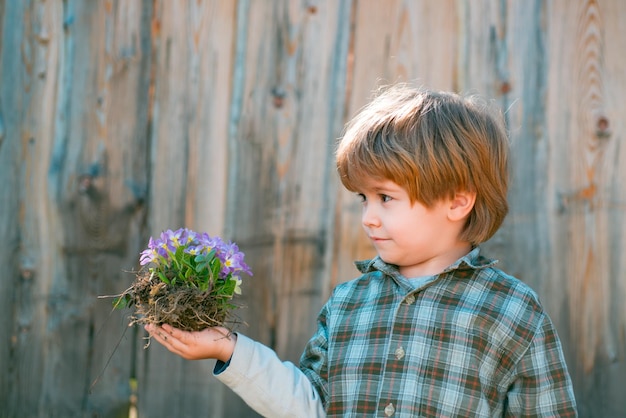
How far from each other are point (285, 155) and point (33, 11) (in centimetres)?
110

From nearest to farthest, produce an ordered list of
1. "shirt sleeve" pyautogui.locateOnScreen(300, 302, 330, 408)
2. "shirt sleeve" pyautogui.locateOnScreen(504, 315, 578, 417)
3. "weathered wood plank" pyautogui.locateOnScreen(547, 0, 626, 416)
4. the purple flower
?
"shirt sleeve" pyautogui.locateOnScreen(504, 315, 578, 417)
the purple flower
"shirt sleeve" pyautogui.locateOnScreen(300, 302, 330, 408)
"weathered wood plank" pyautogui.locateOnScreen(547, 0, 626, 416)

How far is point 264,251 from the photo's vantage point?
323 cm

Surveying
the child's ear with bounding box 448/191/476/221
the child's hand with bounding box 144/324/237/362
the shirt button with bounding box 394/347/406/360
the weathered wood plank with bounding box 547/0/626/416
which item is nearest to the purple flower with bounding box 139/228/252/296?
the child's hand with bounding box 144/324/237/362

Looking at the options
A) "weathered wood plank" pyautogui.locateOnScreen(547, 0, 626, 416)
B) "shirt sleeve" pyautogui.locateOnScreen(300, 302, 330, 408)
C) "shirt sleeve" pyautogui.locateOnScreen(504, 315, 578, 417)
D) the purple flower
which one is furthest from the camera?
"weathered wood plank" pyautogui.locateOnScreen(547, 0, 626, 416)

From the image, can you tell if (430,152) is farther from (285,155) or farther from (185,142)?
(185,142)

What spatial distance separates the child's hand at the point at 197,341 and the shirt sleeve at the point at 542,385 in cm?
76

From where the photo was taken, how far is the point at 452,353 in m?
2.24

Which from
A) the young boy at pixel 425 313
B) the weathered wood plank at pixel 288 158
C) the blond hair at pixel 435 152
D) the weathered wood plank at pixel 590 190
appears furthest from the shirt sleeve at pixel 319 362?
the weathered wood plank at pixel 590 190

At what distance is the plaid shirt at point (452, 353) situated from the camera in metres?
2.19

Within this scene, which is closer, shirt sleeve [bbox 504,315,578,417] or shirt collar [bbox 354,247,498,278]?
shirt sleeve [bbox 504,315,578,417]

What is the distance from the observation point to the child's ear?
234 cm

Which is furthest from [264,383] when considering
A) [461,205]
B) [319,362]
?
[461,205]

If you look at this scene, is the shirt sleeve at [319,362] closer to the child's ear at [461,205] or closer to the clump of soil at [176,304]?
the clump of soil at [176,304]

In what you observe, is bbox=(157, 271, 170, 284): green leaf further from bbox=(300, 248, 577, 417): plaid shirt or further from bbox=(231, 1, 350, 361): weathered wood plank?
bbox=(231, 1, 350, 361): weathered wood plank
